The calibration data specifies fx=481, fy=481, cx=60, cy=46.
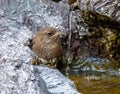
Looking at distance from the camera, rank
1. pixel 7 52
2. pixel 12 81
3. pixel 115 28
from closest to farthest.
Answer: pixel 12 81 < pixel 7 52 < pixel 115 28

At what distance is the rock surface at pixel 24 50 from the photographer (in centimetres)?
484

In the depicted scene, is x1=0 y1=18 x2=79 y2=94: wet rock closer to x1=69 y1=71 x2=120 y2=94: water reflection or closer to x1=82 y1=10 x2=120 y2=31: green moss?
x1=69 y1=71 x2=120 y2=94: water reflection

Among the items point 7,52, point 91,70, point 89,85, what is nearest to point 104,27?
point 91,70

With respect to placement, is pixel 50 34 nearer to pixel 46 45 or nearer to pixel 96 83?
pixel 46 45

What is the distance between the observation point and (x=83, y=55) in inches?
349

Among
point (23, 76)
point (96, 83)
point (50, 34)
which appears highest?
point (50, 34)

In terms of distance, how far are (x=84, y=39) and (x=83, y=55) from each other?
0.30 meters

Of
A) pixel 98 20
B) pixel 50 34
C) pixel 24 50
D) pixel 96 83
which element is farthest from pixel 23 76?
pixel 98 20

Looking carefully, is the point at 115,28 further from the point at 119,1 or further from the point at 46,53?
the point at 46,53

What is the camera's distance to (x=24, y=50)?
7.11 meters

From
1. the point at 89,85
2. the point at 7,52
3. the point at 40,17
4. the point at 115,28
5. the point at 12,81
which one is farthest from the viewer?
the point at 40,17

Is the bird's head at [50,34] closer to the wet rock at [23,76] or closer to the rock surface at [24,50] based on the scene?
the rock surface at [24,50]

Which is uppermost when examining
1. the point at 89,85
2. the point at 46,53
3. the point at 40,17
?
the point at 40,17

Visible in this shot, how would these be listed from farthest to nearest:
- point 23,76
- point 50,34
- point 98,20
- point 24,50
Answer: point 98,20 < point 50,34 < point 24,50 < point 23,76
